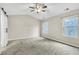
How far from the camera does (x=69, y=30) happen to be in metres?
2.14

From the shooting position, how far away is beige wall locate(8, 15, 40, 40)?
2.18 m

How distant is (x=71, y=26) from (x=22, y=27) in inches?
41.7

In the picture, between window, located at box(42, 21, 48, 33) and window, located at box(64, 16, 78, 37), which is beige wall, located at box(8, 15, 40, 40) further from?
window, located at box(64, 16, 78, 37)

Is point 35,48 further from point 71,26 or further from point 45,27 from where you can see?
point 71,26

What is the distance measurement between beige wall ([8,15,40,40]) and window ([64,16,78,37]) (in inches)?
24.8

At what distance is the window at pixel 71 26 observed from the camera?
2029 mm

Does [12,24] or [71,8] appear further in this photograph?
[12,24]

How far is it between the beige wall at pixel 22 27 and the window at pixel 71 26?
63 cm

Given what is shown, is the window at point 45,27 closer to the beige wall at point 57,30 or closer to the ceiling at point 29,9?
the beige wall at point 57,30

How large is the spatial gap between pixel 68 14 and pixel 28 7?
0.85 meters

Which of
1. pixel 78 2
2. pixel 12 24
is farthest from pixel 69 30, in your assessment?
pixel 12 24

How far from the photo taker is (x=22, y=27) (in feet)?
7.26

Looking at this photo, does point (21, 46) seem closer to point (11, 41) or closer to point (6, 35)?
point (11, 41)

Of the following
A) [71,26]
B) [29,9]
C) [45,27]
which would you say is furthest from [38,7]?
[71,26]
